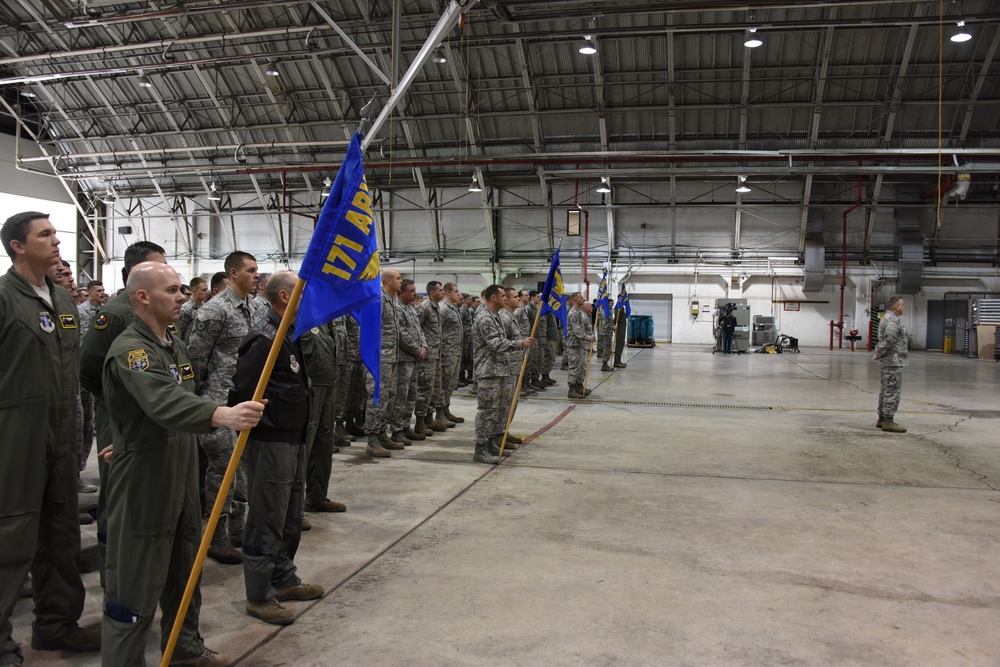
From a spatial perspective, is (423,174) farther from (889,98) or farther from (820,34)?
(889,98)

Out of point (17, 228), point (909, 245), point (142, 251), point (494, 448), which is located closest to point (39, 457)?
point (17, 228)

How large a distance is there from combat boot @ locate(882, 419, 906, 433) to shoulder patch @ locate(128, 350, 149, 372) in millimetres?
8607

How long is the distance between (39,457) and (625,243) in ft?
77.5

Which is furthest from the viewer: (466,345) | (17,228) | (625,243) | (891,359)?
(625,243)

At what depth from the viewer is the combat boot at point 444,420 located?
27.1 ft

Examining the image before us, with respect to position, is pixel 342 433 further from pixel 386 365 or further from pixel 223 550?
pixel 223 550

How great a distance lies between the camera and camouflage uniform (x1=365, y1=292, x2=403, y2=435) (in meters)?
6.63

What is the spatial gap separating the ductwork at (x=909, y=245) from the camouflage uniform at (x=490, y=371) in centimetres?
2134

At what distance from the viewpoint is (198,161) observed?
24172 millimetres

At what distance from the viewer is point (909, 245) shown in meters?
22.4

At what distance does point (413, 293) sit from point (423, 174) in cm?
1774

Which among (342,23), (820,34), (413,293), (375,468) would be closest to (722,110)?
(820,34)

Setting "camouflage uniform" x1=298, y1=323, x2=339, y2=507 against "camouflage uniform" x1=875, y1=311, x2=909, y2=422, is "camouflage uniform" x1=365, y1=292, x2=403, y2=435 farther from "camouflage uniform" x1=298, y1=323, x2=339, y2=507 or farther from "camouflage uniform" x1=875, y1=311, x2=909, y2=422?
"camouflage uniform" x1=875, y1=311, x2=909, y2=422

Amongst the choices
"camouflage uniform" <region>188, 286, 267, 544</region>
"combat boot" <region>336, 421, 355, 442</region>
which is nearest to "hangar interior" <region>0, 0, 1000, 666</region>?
"camouflage uniform" <region>188, 286, 267, 544</region>
